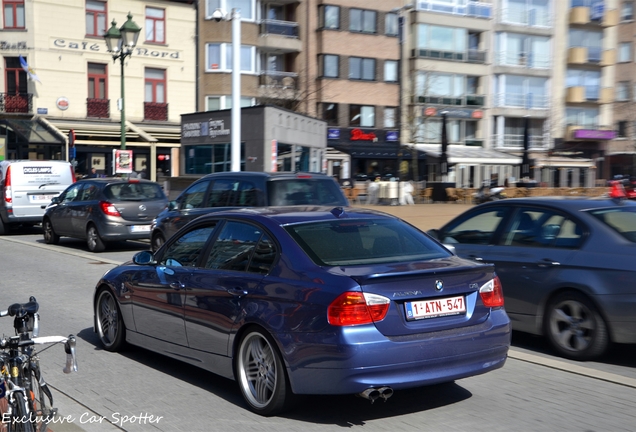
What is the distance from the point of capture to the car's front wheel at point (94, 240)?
16750mm

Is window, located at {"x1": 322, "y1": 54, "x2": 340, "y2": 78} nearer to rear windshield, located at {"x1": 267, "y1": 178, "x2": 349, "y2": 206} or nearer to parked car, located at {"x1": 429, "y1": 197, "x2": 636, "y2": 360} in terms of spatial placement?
rear windshield, located at {"x1": 267, "y1": 178, "x2": 349, "y2": 206}

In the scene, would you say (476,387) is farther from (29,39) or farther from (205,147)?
(29,39)

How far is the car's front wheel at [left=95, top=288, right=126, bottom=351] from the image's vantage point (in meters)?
7.26

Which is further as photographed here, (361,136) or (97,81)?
(361,136)

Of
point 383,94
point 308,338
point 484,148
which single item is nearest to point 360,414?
point 308,338

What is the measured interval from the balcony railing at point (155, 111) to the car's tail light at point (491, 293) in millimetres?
37758

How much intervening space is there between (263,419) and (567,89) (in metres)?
55.3

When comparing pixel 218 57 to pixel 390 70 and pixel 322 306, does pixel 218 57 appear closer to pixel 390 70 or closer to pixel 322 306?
pixel 390 70

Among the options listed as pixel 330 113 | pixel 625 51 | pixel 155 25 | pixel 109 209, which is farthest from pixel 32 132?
pixel 625 51

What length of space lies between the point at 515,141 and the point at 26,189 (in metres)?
39.7

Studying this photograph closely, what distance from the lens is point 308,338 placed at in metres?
5.04

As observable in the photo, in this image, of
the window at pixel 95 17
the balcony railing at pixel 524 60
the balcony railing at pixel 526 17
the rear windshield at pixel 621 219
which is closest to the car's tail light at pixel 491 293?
the rear windshield at pixel 621 219

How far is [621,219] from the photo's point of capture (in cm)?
738

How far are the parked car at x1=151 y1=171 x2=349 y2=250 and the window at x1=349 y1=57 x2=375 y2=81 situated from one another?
34.5m
